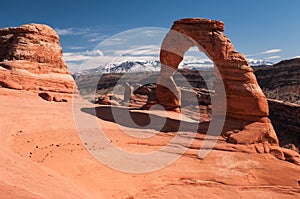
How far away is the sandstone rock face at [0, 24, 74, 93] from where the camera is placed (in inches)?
593

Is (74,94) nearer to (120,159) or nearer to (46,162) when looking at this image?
(120,159)

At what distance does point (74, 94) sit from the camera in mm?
17781

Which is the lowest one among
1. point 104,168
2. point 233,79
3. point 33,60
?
point 104,168

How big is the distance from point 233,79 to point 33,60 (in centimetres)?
1156

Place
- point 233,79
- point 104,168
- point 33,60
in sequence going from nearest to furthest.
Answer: point 104,168 < point 233,79 < point 33,60

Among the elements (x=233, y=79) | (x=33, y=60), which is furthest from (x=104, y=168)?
(x=33, y=60)

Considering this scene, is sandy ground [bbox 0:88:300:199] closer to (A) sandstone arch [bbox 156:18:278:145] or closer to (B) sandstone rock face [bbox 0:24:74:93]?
(A) sandstone arch [bbox 156:18:278:145]

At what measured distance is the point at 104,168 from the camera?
842 cm

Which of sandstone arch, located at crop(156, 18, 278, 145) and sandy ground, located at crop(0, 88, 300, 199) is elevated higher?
sandstone arch, located at crop(156, 18, 278, 145)

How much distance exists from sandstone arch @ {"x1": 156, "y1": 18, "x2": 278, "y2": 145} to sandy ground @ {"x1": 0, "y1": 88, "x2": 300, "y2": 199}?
1.50 meters

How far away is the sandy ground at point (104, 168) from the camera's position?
5943 mm

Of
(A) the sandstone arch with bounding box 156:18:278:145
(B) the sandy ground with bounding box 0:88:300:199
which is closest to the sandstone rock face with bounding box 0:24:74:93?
(B) the sandy ground with bounding box 0:88:300:199

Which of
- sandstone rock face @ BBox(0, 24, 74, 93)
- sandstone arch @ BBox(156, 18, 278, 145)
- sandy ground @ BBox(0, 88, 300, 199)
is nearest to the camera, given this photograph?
sandy ground @ BBox(0, 88, 300, 199)

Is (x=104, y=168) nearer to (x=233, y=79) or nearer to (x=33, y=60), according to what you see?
(x=233, y=79)
